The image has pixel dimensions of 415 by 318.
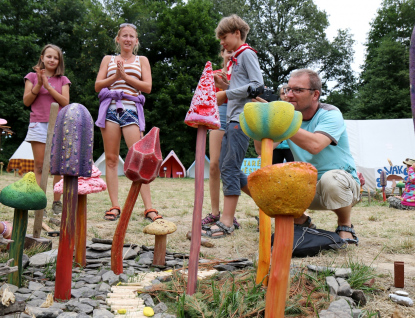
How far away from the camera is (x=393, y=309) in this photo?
1.40 m

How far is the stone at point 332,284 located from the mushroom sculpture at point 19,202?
4.03ft

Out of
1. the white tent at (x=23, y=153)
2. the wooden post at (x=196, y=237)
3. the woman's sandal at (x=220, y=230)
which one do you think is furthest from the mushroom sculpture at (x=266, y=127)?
the white tent at (x=23, y=153)

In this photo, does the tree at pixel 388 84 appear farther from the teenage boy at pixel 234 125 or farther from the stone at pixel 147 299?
the stone at pixel 147 299

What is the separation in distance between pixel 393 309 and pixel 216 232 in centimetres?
161

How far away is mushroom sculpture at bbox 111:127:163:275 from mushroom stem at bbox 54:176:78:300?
27cm

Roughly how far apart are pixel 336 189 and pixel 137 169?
60.2 inches

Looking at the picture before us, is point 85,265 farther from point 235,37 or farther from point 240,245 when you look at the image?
point 235,37

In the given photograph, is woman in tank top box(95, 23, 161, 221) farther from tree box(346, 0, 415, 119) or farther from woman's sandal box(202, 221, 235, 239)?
tree box(346, 0, 415, 119)

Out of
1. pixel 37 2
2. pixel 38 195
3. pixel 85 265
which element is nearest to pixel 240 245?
pixel 85 265

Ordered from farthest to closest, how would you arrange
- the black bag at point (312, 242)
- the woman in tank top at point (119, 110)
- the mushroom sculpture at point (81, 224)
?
the woman in tank top at point (119, 110) → the black bag at point (312, 242) → the mushroom sculpture at point (81, 224)

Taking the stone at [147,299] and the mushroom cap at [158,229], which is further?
the mushroom cap at [158,229]

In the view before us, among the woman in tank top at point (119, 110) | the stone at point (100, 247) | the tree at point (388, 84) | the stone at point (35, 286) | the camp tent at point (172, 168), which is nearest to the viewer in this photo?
the stone at point (35, 286)

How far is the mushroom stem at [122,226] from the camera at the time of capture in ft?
5.36

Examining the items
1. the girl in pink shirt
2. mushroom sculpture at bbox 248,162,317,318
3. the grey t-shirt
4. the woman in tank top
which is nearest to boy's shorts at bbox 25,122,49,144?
the girl in pink shirt
